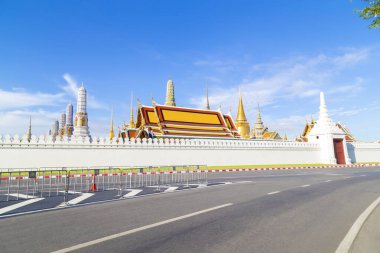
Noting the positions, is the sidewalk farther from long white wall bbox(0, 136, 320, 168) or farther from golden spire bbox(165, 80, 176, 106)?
golden spire bbox(165, 80, 176, 106)

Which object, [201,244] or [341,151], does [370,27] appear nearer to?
[201,244]

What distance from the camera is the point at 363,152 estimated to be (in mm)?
44500

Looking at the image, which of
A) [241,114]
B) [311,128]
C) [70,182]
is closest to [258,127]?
[241,114]

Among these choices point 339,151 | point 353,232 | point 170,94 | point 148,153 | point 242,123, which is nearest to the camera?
point 353,232

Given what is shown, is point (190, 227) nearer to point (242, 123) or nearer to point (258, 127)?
point (242, 123)

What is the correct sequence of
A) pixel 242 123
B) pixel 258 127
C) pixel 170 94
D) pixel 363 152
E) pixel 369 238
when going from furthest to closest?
pixel 258 127, pixel 170 94, pixel 242 123, pixel 363 152, pixel 369 238

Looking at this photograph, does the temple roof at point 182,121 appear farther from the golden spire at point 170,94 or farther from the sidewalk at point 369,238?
the sidewalk at point 369,238

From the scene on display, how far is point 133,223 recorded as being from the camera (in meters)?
5.72

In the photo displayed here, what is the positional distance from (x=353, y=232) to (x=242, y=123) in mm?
61793

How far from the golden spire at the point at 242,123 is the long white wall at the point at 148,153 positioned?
84.1ft

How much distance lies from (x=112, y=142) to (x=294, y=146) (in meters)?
25.8

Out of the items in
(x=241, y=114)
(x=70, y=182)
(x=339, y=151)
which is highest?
(x=241, y=114)

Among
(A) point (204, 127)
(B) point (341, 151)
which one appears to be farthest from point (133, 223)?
(B) point (341, 151)

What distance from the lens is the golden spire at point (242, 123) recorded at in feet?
213
